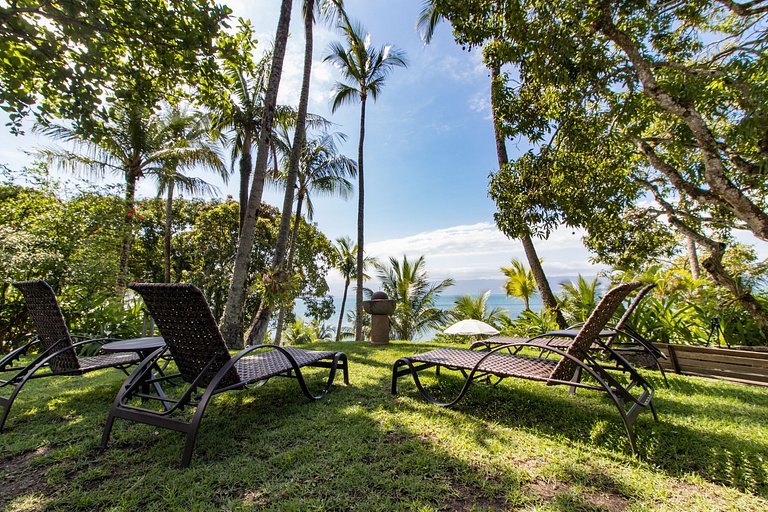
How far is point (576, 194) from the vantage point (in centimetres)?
515

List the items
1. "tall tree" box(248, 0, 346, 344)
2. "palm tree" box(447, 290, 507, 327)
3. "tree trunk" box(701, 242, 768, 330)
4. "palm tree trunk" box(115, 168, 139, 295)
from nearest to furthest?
"tree trunk" box(701, 242, 768, 330)
"tall tree" box(248, 0, 346, 344)
"palm tree trunk" box(115, 168, 139, 295)
"palm tree" box(447, 290, 507, 327)

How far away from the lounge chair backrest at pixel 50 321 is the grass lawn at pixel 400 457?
1.54 feet

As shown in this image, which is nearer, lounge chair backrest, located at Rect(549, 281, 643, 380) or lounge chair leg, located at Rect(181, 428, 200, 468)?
lounge chair leg, located at Rect(181, 428, 200, 468)

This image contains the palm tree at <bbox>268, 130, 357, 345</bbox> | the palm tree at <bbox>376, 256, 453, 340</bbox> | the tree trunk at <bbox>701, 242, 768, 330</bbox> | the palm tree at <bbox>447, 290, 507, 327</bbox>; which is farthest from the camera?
the palm tree at <bbox>376, 256, 453, 340</bbox>

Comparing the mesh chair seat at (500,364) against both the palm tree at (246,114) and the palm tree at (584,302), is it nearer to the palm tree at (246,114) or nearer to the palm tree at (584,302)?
the palm tree at (584,302)

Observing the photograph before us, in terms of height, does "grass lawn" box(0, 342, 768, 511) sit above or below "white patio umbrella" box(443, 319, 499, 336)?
below

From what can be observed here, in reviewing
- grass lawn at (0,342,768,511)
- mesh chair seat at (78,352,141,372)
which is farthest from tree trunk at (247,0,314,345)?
grass lawn at (0,342,768,511)

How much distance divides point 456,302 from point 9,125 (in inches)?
506

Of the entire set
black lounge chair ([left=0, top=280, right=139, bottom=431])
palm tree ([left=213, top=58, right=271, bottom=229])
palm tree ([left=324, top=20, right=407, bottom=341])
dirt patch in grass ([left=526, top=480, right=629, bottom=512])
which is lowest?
dirt patch in grass ([left=526, top=480, right=629, bottom=512])

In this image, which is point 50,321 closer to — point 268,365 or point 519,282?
point 268,365

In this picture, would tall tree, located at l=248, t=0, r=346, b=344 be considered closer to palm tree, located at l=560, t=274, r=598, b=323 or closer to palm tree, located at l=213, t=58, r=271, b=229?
palm tree, located at l=213, t=58, r=271, b=229

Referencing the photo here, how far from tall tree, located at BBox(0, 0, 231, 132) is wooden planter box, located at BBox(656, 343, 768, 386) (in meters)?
7.16

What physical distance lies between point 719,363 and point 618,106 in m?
4.10

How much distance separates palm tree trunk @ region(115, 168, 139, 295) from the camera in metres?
8.41
